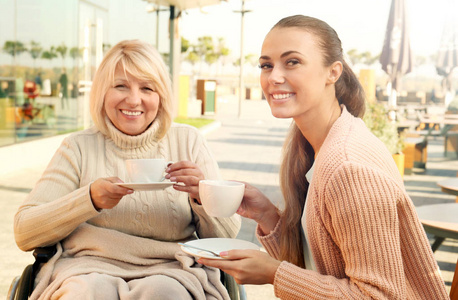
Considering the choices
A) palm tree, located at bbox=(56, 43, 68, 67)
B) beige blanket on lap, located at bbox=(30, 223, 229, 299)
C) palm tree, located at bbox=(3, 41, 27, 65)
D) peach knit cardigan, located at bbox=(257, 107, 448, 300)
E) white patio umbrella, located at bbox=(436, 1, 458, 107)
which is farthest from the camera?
white patio umbrella, located at bbox=(436, 1, 458, 107)

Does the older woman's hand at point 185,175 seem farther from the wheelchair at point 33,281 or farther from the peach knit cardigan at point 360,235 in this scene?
the peach knit cardigan at point 360,235

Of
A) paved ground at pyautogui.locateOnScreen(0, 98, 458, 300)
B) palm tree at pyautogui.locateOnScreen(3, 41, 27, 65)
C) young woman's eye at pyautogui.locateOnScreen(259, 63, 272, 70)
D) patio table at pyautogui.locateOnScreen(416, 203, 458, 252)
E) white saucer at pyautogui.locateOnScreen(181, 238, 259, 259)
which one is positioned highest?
palm tree at pyautogui.locateOnScreen(3, 41, 27, 65)

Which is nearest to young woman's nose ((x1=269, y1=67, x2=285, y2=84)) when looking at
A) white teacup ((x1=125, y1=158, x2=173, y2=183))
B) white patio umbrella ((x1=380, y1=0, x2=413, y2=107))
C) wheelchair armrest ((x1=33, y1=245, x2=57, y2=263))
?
white teacup ((x1=125, y1=158, x2=173, y2=183))

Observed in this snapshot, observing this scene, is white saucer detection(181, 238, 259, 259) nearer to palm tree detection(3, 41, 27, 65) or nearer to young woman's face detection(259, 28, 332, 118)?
young woman's face detection(259, 28, 332, 118)

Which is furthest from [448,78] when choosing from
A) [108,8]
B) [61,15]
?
[61,15]

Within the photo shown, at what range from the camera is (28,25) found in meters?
9.22

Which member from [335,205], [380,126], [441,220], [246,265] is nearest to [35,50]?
[380,126]

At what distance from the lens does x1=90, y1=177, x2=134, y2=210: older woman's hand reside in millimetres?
1964

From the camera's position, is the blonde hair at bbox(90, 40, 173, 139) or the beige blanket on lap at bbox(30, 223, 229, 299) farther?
the blonde hair at bbox(90, 40, 173, 139)

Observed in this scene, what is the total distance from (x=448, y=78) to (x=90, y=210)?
13531 mm

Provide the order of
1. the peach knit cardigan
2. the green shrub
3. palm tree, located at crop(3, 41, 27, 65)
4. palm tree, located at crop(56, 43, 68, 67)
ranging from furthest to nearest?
palm tree, located at crop(56, 43, 68, 67)
palm tree, located at crop(3, 41, 27, 65)
the green shrub
the peach knit cardigan

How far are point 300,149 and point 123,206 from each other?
762 mm

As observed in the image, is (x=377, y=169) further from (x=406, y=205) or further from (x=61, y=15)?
(x=61, y=15)

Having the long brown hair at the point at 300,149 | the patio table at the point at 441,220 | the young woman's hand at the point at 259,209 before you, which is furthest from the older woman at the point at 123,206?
the patio table at the point at 441,220
